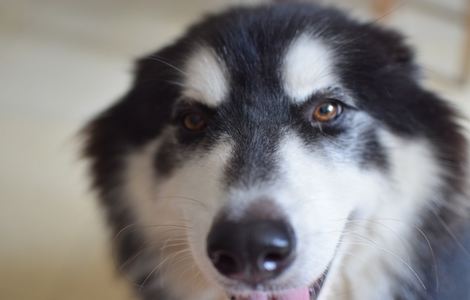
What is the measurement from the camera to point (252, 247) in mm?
792

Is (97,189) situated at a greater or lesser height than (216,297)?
greater

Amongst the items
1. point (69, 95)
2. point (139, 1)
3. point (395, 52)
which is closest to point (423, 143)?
point (395, 52)

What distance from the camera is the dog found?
0.91m

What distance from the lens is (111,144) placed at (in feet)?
4.10

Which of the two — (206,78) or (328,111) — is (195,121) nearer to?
(206,78)

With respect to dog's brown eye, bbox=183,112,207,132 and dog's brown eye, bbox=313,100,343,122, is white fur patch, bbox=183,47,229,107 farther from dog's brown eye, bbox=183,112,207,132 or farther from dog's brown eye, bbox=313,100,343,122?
dog's brown eye, bbox=313,100,343,122

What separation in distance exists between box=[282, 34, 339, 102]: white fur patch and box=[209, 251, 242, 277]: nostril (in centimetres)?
32

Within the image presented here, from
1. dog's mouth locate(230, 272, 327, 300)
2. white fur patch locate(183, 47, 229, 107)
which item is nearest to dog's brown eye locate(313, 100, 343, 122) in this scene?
white fur patch locate(183, 47, 229, 107)

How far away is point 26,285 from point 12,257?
13cm

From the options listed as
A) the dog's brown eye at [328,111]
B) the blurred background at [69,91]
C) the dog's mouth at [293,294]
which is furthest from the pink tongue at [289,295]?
the blurred background at [69,91]

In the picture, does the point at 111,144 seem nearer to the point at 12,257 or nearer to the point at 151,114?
the point at 151,114

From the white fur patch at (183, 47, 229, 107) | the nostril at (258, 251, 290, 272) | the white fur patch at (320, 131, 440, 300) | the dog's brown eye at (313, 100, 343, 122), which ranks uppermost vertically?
the white fur patch at (183, 47, 229, 107)

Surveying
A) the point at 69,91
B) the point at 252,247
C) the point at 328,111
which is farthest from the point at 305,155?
the point at 69,91

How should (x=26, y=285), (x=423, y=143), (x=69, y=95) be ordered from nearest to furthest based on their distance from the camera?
(x=423, y=143), (x=26, y=285), (x=69, y=95)
